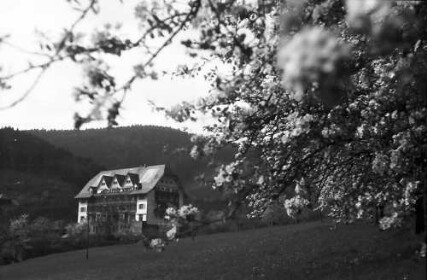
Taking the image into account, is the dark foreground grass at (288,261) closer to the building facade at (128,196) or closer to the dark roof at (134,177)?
the building facade at (128,196)

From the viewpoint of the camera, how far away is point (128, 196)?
8512 centimetres

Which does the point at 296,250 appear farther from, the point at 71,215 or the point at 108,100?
the point at 71,215

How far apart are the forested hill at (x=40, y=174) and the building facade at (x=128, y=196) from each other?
10925 mm

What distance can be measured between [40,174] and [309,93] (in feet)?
424

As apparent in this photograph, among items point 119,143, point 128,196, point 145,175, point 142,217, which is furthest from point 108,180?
point 119,143

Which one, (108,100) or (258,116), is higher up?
(258,116)

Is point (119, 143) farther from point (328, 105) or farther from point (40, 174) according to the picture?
point (328, 105)

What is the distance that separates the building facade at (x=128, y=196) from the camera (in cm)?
8075

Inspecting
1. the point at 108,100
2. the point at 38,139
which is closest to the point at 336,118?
the point at 108,100

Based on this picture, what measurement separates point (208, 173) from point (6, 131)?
13866cm

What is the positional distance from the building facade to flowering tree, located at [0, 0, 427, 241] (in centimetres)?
6599

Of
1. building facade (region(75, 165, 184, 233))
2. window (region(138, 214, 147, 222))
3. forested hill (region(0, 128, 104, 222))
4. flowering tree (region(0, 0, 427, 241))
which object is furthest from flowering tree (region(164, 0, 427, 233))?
forested hill (region(0, 128, 104, 222))

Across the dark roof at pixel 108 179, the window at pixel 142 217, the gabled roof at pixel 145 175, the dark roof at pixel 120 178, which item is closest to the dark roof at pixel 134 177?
the gabled roof at pixel 145 175

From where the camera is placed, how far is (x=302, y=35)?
4977mm
